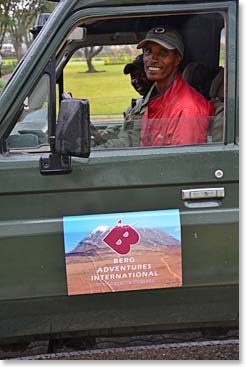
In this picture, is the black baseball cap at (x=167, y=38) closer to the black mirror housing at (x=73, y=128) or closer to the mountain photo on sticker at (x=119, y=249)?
the black mirror housing at (x=73, y=128)

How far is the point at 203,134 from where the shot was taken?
8.51ft

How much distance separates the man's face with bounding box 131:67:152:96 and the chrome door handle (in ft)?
2.60

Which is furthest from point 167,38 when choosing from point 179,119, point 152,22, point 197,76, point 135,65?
point 135,65

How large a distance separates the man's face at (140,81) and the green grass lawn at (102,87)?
46 mm

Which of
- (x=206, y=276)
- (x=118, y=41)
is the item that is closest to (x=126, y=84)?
(x=118, y=41)

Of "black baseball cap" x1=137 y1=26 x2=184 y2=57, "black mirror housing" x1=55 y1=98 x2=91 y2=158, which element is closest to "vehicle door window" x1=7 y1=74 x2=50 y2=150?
"black mirror housing" x1=55 y1=98 x2=91 y2=158

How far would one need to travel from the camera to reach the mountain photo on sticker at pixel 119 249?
241 centimetres

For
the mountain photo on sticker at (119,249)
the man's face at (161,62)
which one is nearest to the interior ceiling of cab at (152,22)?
the man's face at (161,62)

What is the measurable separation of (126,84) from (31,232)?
1292 mm

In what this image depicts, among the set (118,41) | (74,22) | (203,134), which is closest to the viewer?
(74,22)

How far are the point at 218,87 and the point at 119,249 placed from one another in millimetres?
866

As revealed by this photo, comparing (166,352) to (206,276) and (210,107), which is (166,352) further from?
(210,107)

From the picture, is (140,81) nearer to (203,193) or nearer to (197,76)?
(197,76)

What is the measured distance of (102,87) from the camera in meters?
3.18
